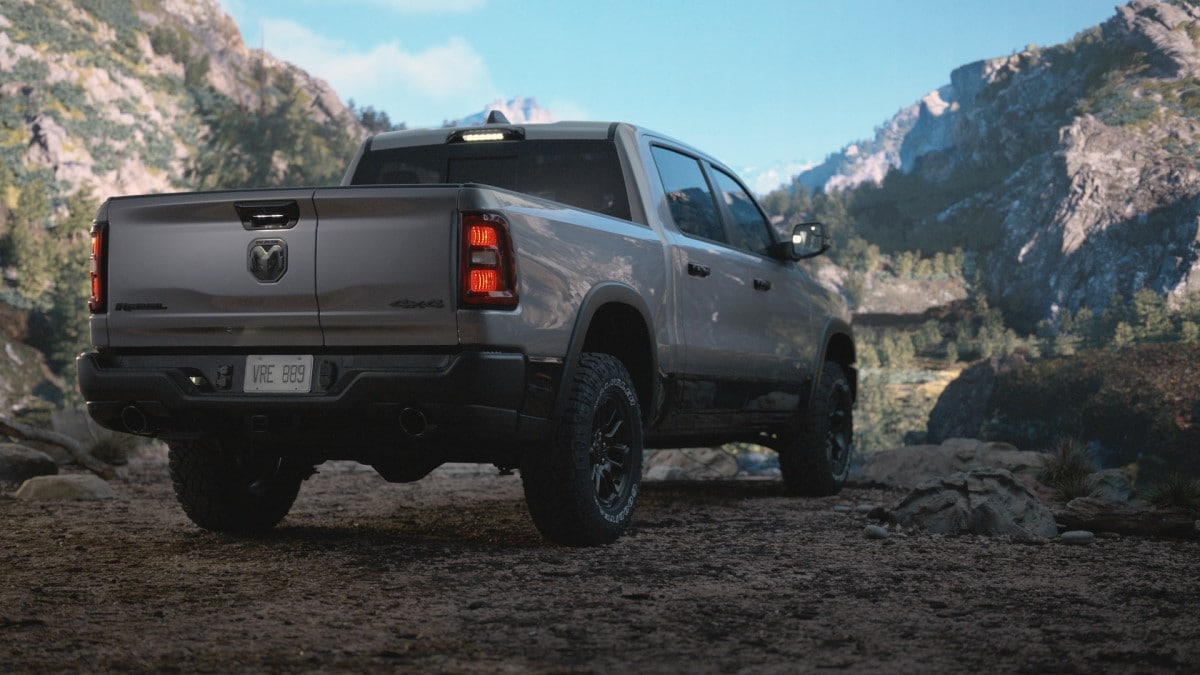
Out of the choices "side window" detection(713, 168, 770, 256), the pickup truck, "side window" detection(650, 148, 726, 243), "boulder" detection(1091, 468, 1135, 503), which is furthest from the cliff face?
the pickup truck

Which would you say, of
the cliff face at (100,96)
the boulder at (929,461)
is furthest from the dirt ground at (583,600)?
the cliff face at (100,96)

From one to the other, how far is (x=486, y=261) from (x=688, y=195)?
247cm

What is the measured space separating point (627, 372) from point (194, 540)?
2.28m

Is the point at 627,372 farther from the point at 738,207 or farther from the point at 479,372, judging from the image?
the point at 738,207

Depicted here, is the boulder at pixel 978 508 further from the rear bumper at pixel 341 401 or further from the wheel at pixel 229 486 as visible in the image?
the wheel at pixel 229 486

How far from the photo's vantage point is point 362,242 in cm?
459

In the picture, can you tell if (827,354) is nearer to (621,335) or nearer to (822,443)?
(822,443)

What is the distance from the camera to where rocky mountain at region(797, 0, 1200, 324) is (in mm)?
64938

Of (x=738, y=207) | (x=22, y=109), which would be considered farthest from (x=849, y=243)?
(x=738, y=207)

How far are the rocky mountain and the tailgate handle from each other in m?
59.1

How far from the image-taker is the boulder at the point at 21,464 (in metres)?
9.41

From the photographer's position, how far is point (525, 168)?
638cm

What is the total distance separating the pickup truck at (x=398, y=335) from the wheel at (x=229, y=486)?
1cm

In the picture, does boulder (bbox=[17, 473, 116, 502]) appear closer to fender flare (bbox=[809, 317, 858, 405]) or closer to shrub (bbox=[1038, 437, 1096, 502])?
fender flare (bbox=[809, 317, 858, 405])
